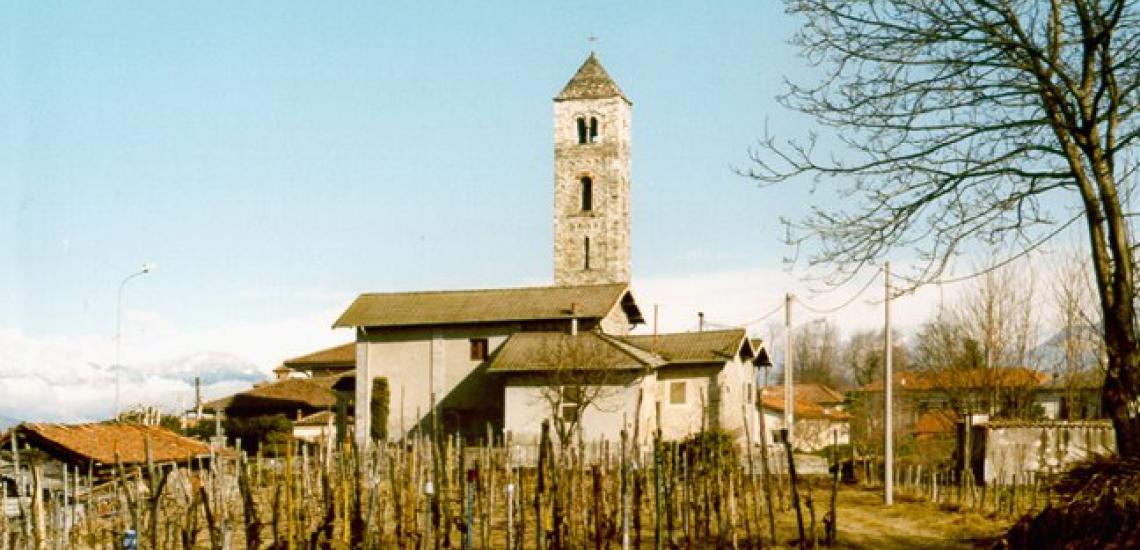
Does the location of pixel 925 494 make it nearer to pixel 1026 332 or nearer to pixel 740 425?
pixel 1026 332

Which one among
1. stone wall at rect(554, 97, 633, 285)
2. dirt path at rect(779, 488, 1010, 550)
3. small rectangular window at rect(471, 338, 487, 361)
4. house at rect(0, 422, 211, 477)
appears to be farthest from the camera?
stone wall at rect(554, 97, 633, 285)

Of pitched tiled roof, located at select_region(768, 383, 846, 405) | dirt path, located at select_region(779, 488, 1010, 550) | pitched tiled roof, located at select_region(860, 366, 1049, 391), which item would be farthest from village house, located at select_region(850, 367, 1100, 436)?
pitched tiled roof, located at select_region(768, 383, 846, 405)

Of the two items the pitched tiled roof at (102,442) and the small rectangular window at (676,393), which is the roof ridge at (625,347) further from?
the pitched tiled roof at (102,442)

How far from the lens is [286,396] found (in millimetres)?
48125

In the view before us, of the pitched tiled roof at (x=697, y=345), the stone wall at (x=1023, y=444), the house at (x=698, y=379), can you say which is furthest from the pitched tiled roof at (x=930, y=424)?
the stone wall at (x=1023, y=444)

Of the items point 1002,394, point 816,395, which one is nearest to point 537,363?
point 1002,394

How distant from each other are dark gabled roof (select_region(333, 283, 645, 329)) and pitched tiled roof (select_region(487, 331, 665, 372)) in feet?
5.66

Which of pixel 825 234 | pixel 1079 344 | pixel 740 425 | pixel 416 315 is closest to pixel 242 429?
pixel 416 315

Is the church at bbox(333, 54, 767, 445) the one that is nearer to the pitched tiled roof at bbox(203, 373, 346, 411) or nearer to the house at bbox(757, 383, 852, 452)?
the house at bbox(757, 383, 852, 452)

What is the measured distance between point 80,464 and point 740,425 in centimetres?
2448

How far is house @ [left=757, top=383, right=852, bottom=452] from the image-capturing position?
4608 cm

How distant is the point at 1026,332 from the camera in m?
34.8

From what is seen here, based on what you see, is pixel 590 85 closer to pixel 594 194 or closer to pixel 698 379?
pixel 594 194

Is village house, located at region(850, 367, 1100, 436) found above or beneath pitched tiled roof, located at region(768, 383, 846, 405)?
above
